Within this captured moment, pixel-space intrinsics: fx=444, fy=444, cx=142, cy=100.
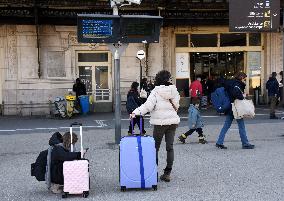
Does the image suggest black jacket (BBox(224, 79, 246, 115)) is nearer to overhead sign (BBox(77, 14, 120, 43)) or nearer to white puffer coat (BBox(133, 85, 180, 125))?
overhead sign (BBox(77, 14, 120, 43))

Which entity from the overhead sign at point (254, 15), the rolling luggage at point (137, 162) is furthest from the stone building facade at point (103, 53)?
the rolling luggage at point (137, 162)

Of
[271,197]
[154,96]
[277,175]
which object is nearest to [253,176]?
[277,175]

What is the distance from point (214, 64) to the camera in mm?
22500

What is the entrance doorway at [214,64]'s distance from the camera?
22234mm

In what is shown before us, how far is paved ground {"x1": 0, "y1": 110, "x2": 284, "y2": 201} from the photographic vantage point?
655cm

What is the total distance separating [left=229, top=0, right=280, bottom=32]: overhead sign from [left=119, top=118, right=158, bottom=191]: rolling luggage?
12510 millimetres

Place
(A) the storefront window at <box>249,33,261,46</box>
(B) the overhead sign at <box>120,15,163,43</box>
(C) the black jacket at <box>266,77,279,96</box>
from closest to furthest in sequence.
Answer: (B) the overhead sign at <box>120,15,163,43</box>
(C) the black jacket at <box>266,77,279,96</box>
(A) the storefront window at <box>249,33,261,46</box>

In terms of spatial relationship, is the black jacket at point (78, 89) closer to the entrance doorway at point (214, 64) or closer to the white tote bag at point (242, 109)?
the entrance doorway at point (214, 64)

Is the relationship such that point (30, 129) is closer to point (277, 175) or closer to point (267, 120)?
point (267, 120)

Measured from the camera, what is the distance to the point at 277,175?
765 cm

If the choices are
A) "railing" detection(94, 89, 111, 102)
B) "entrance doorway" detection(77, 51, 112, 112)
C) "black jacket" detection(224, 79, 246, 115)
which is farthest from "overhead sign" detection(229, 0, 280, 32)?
"black jacket" detection(224, 79, 246, 115)

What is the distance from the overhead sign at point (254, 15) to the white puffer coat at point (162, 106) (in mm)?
11695

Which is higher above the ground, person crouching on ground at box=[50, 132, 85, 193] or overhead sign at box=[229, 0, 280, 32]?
overhead sign at box=[229, 0, 280, 32]

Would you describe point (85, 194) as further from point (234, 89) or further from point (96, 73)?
point (96, 73)
